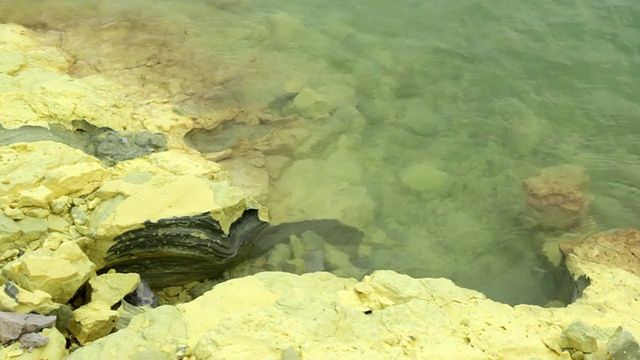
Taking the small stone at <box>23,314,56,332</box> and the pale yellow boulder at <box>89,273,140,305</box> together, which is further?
the pale yellow boulder at <box>89,273,140,305</box>

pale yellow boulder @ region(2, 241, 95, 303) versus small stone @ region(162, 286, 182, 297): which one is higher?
pale yellow boulder @ region(2, 241, 95, 303)

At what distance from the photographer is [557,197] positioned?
530 centimetres

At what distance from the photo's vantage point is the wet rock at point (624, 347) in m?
3.13

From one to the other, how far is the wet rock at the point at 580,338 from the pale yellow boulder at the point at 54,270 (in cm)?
308

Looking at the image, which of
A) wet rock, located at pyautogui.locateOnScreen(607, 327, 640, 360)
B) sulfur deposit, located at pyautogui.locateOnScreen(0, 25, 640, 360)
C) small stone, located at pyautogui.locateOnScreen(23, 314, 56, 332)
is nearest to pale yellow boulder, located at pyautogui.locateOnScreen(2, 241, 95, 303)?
sulfur deposit, located at pyautogui.locateOnScreen(0, 25, 640, 360)

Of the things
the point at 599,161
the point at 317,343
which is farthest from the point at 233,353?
the point at 599,161

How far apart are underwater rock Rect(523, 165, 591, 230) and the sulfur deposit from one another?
19 millimetres

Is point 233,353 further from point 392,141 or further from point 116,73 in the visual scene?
point 116,73

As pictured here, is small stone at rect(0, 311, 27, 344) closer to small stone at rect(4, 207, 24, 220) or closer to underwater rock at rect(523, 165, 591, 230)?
small stone at rect(4, 207, 24, 220)

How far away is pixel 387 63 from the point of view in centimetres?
674

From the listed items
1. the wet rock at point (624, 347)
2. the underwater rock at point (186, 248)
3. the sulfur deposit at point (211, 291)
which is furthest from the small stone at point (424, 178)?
the wet rock at point (624, 347)

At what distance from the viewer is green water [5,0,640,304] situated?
512cm

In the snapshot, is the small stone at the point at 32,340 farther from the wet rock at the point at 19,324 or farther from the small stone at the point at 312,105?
the small stone at the point at 312,105

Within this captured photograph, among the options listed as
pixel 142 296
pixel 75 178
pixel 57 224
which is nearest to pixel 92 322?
pixel 142 296
